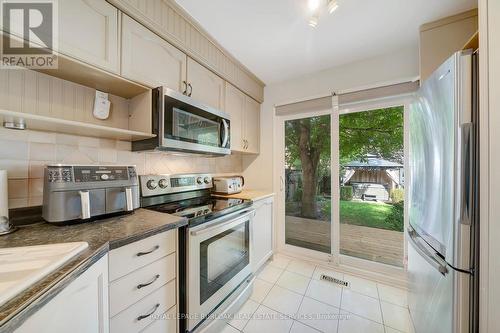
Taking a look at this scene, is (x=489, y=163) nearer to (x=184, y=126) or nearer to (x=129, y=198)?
(x=184, y=126)

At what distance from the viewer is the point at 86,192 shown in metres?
0.95

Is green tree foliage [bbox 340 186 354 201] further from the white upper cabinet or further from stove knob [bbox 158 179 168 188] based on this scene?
stove knob [bbox 158 179 168 188]

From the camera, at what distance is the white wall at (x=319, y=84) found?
179 centimetres

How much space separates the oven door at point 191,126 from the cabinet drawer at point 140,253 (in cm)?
58

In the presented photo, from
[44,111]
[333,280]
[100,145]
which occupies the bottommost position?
[333,280]

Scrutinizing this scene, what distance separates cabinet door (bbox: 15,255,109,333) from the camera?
0.49 m

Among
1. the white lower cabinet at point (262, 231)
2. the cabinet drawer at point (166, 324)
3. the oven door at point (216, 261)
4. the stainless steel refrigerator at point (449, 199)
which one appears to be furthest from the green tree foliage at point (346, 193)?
the cabinet drawer at point (166, 324)

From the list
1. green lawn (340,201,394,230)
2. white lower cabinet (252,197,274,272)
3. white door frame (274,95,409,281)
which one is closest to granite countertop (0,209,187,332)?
white lower cabinet (252,197,274,272)

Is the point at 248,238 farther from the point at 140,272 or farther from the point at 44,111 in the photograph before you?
the point at 44,111

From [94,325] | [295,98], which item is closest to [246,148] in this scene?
[295,98]

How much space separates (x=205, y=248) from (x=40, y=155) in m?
1.06

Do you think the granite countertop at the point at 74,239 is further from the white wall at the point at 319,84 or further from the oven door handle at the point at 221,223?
the white wall at the point at 319,84

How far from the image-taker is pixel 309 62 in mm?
1998

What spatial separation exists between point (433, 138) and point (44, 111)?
81.8 inches
